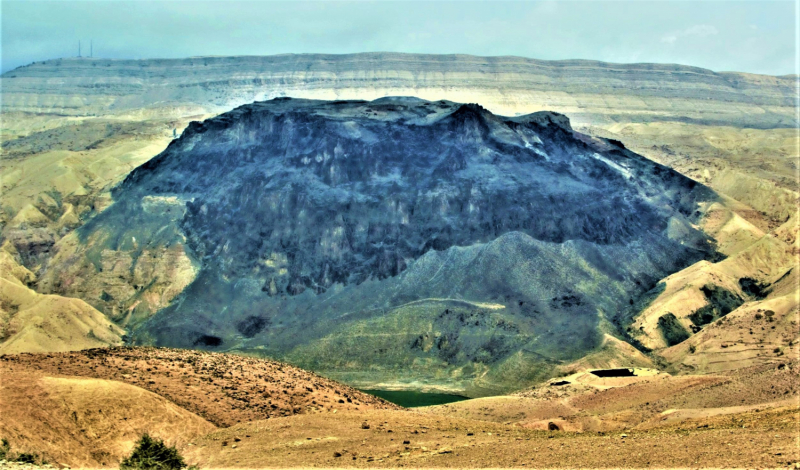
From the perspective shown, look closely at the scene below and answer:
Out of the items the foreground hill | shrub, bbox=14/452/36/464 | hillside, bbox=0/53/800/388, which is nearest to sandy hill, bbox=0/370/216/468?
the foreground hill

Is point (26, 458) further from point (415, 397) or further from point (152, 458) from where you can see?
point (415, 397)

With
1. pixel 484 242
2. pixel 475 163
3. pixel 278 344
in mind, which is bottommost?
pixel 278 344

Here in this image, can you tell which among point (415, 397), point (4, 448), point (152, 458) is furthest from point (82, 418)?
point (415, 397)

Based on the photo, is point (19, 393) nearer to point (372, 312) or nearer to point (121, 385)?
point (121, 385)

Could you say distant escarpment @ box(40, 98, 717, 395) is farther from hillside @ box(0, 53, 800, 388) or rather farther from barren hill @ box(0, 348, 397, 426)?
barren hill @ box(0, 348, 397, 426)

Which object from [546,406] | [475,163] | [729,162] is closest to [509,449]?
[546,406]
